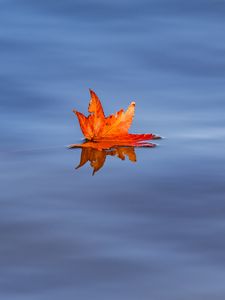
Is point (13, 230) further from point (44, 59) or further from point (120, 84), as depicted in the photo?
point (44, 59)

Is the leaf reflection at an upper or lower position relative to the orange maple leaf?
lower

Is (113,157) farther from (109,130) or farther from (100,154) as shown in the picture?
(109,130)

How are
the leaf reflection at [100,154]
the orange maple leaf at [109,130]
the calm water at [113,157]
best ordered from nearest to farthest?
1. the calm water at [113,157]
2. the leaf reflection at [100,154]
3. the orange maple leaf at [109,130]

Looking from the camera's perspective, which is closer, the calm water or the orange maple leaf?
the calm water

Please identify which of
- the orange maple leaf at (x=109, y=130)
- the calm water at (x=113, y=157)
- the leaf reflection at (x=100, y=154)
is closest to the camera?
the calm water at (x=113, y=157)

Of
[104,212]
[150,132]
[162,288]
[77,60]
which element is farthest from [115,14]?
[162,288]

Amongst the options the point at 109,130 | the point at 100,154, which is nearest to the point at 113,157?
the point at 100,154

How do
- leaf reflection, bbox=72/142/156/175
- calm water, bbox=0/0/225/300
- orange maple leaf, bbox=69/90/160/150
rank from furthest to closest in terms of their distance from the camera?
orange maple leaf, bbox=69/90/160/150, leaf reflection, bbox=72/142/156/175, calm water, bbox=0/0/225/300
